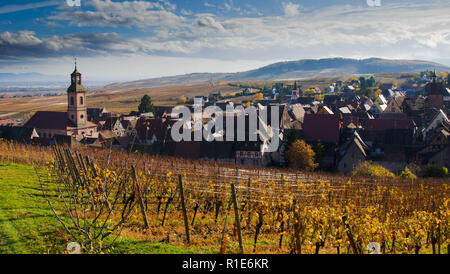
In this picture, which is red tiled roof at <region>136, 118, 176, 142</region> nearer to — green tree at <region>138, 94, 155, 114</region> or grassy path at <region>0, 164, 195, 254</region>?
green tree at <region>138, 94, 155, 114</region>

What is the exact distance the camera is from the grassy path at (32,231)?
804 centimetres

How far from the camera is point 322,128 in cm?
5191

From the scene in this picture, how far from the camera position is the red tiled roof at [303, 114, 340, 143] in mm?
50906

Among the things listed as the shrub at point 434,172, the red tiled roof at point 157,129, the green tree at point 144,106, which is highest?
the green tree at point 144,106

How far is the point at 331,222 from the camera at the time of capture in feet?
27.3

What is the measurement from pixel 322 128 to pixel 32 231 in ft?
153

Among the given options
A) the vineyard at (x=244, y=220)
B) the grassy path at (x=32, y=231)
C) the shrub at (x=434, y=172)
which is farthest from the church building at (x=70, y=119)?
the grassy path at (x=32, y=231)

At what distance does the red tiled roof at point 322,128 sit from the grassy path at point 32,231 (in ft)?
140

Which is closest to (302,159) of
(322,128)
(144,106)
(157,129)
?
(322,128)

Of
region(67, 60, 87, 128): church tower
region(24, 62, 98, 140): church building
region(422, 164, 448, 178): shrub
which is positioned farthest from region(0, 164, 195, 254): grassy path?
region(67, 60, 87, 128): church tower

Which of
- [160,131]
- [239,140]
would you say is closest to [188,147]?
[239,140]

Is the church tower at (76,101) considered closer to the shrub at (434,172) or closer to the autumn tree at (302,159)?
the autumn tree at (302,159)
